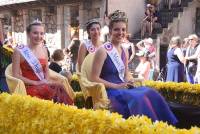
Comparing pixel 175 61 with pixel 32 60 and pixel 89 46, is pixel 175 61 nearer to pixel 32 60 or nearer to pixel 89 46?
pixel 89 46

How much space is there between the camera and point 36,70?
20.6 ft

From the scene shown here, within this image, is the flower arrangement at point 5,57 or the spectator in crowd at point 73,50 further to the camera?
the spectator in crowd at point 73,50

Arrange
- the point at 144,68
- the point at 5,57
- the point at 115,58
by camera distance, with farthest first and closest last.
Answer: the point at 144,68 < the point at 5,57 < the point at 115,58

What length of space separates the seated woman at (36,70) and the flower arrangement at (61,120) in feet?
2.51

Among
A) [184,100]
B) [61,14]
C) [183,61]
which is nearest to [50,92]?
[184,100]

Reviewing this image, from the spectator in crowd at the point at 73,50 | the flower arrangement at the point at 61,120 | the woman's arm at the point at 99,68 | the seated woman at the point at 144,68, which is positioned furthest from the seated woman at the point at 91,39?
the spectator in crowd at the point at 73,50

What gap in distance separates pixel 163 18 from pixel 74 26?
418 cm

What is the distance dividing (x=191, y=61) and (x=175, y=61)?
1.08 m

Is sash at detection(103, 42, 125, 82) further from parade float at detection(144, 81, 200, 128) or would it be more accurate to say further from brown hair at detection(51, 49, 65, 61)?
brown hair at detection(51, 49, 65, 61)

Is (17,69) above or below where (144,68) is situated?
above

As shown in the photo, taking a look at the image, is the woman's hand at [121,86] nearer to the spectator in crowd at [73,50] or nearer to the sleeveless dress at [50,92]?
the sleeveless dress at [50,92]

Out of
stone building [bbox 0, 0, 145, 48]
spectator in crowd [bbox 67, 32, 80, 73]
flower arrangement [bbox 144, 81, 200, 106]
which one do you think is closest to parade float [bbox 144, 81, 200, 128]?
flower arrangement [bbox 144, 81, 200, 106]

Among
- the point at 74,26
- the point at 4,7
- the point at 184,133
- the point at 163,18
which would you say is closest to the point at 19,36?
the point at 4,7

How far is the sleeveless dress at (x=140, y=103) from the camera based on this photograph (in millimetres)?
5035
